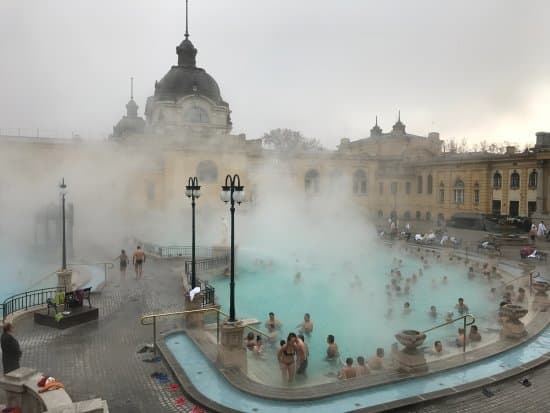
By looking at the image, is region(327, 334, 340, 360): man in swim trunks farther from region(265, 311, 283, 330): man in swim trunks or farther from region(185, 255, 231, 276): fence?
region(185, 255, 231, 276): fence

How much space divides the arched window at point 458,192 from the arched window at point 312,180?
42.4 ft

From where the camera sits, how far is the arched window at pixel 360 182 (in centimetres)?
4475

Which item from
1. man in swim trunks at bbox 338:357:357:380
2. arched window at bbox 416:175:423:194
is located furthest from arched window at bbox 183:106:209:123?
man in swim trunks at bbox 338:357:357:380

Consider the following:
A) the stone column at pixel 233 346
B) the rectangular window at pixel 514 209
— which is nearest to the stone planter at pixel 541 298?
the stone column at pixel 233 346

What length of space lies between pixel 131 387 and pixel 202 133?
101ft

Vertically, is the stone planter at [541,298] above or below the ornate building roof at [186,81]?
below

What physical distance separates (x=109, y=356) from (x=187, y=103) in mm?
31985

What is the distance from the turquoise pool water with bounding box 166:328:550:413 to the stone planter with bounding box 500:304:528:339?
1.40ft

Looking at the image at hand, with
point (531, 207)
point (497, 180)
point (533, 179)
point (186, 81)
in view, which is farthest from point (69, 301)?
point (497, 180)

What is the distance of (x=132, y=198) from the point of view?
33062mm

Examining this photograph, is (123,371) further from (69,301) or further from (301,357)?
(69,301)

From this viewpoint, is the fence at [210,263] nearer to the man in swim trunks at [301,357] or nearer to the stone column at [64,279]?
the stone column at [64,279]

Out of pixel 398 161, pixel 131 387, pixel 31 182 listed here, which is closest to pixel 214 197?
pixel 31 182

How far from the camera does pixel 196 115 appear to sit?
3931 centimetres
